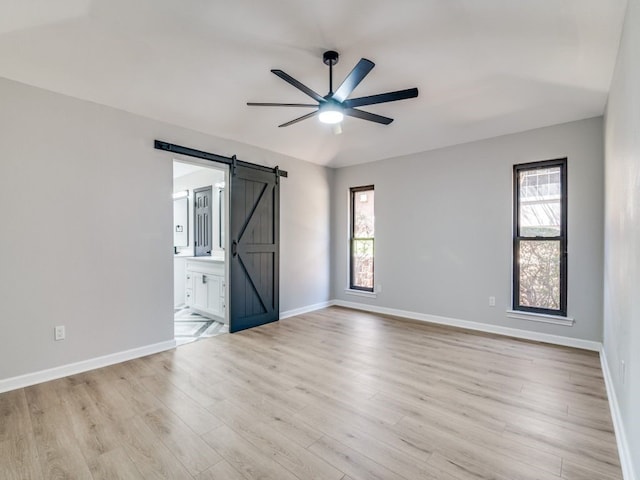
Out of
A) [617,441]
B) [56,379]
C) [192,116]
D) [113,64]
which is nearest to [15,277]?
[56,379]

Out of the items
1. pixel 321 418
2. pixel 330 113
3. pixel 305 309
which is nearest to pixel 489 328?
pixel 305 309

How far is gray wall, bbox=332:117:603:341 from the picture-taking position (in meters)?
3.62

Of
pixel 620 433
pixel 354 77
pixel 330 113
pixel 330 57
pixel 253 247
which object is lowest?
pixel 620 433

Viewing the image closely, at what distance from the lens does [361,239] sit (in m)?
5.77

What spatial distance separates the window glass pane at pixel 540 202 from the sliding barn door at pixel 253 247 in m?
3.45

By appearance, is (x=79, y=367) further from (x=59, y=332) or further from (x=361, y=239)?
(x=361, y=239)

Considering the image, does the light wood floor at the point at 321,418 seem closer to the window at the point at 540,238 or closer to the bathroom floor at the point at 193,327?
the bathroom floor at the point at 193,327

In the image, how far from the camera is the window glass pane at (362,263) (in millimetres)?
5656

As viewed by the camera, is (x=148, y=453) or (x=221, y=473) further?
(x=148, y=453)

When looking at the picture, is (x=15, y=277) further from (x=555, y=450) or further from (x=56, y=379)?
(x=555, y=450)

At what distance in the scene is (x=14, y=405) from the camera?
2.42m

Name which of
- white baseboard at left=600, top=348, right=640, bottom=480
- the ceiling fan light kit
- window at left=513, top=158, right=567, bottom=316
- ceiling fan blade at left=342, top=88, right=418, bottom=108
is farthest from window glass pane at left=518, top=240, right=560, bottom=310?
the ceiling fan light kit

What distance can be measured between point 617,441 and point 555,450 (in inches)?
17.1

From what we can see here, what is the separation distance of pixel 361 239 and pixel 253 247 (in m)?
2.09
